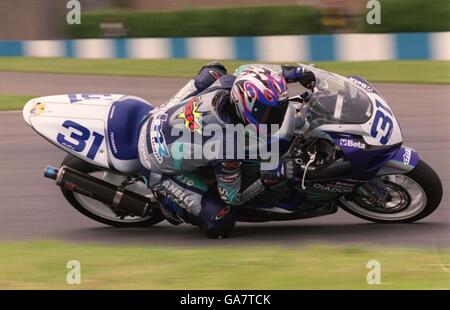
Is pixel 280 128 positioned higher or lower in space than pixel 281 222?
higher

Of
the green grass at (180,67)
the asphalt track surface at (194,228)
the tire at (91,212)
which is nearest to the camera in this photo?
the asphalt track surface at (194,228)

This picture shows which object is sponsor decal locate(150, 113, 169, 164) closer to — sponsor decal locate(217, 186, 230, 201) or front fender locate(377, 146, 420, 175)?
sponsor decal locate(217, 186, 230, 201)

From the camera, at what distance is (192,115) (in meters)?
6.04

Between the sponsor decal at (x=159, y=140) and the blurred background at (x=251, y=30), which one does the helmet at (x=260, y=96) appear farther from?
the blurred background at (x=251, y=30)

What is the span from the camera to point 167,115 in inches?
246

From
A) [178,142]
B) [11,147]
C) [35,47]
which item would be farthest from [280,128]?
[35,47]

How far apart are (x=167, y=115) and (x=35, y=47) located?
13710 mm

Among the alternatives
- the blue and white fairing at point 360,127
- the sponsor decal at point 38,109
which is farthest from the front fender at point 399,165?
the sponsor decal at point 38,109

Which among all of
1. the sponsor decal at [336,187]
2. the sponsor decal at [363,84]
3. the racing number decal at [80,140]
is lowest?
the sponsor decal at [336,187]

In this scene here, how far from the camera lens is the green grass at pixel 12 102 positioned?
11664 mm

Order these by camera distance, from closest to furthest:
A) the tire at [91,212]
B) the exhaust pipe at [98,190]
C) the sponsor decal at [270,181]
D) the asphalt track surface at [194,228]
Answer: the sponsor decal at [270,181], the asphalt track surface at [194,228], the exhaust pipe at [98,190], the tire at [91,212]

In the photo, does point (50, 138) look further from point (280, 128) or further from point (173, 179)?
point (280, 128)

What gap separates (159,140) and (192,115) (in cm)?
34

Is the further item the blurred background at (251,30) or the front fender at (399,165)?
the blurred background at (251,30)
